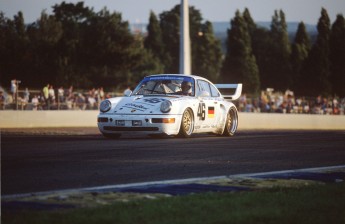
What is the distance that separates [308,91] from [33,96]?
132 ft

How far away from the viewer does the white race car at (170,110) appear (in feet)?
43.9

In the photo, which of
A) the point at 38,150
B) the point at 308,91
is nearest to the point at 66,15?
the point at 308,91

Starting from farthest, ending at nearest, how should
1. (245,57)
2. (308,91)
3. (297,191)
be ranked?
(245,57) → (308,91) → (297,191)

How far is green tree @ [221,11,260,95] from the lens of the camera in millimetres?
69562

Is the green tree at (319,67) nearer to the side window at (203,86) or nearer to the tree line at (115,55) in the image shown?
the tree line at (115,55)

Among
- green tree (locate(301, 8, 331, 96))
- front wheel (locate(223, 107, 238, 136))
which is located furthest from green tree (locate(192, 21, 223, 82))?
front wheel (locate(223, 107, 238, 136))

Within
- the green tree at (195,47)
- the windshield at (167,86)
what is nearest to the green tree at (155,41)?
the green tree at (195,47)

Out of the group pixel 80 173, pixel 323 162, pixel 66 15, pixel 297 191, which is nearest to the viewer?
pixel 297 191

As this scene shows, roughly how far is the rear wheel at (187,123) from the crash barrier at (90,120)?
10135mm

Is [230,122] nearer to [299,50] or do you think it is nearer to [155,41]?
[299,50]

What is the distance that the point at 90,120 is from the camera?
1011 inches

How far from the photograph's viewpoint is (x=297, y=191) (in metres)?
6.12

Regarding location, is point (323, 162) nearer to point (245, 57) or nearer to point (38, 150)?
point (38, 150)

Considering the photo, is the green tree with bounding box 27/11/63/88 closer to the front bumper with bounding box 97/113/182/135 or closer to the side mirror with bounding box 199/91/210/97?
the side mirror with bounding box 199/91/210/97
